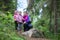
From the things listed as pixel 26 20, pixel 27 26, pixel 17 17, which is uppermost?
pixel 17 17

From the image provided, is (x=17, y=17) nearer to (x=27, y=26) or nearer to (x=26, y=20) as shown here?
(x=26, y=20)

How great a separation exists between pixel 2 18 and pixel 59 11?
3471mm

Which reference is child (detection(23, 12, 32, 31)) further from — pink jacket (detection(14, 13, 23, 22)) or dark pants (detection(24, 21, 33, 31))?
pink jacket (detection(14, 13, 23, 22))

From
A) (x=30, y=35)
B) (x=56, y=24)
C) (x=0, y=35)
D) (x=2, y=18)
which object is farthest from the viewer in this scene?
(x=30, y=35)

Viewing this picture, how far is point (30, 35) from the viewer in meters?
10.2

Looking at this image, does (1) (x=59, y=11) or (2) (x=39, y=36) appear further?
(2) (x=39, y=36)

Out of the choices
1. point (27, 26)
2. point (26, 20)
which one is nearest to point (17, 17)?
point (26, 20)

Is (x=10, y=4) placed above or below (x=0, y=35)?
above

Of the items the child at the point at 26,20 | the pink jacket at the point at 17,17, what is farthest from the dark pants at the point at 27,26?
the pink jacket at the point at 17,17

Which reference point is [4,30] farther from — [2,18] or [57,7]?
[57,7]

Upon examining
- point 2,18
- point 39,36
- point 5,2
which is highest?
point 5,2

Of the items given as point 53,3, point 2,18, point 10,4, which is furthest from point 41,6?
point 2,18

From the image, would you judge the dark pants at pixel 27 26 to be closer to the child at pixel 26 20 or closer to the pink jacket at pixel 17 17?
the child at pixel 26 20

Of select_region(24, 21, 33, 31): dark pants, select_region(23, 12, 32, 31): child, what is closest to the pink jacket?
select_region(23, 12, 32, 31): child
